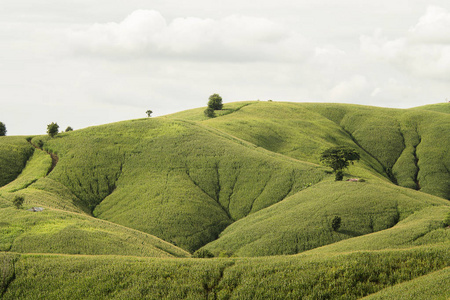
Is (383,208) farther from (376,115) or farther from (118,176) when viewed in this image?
(376,115)

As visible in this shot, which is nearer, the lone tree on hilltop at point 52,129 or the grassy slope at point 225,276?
the grassy slope at point 225,276

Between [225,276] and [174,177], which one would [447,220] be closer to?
[225,276]

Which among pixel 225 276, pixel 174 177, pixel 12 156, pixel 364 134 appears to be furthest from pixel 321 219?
pixel 364 134

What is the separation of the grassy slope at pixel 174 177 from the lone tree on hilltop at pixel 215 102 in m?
49.2

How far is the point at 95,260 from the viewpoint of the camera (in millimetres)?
45938

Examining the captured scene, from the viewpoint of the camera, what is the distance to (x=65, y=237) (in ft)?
187

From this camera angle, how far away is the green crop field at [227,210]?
130 ft

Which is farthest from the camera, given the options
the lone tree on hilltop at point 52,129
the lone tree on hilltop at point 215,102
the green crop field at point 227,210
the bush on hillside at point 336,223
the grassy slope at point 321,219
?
the lone tree on hilltop at point 215,102

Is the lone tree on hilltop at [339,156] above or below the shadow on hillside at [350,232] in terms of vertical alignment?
above

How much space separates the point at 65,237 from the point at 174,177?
155 feet

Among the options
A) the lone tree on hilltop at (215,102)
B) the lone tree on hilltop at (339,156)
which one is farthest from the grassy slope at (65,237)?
the lone tree on hilltop at (215,102)

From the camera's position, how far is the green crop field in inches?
1565

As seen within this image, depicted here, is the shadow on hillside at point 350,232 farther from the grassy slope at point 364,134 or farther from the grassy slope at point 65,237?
the grassy slope at point 364,134

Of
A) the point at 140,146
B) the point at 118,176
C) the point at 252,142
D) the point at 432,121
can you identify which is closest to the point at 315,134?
the point at 252,142
